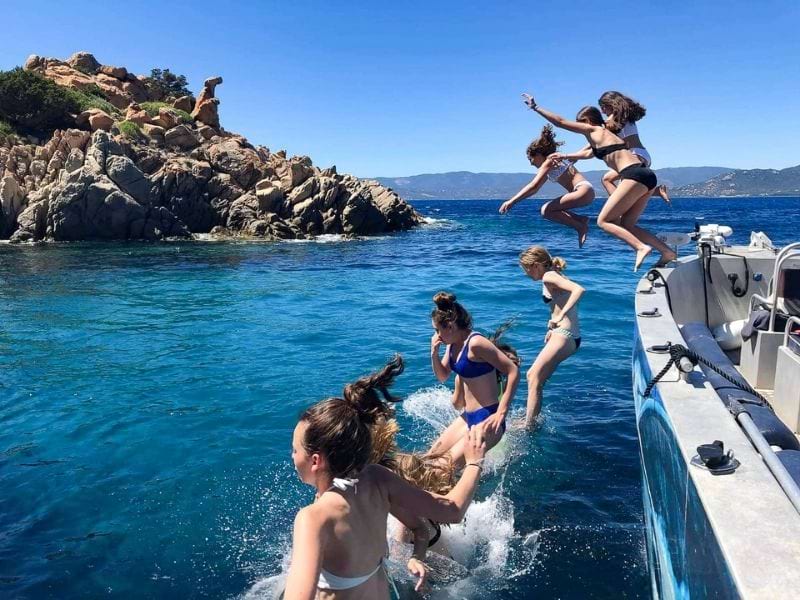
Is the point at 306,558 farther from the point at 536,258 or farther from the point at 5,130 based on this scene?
the point at 5,130

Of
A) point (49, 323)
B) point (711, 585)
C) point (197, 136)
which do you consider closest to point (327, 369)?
point (49, 323)

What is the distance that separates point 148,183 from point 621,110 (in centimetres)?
3848

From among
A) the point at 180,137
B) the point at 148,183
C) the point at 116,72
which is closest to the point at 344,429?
the point at 148,183

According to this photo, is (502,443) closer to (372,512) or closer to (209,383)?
(372,512)

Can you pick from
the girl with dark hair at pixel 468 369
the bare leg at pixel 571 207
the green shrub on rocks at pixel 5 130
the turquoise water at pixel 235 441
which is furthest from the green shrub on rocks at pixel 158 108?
the girl with dark hair at pixel 468 369

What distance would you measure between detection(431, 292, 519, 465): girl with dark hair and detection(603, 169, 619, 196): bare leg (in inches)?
129

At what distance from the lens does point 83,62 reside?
2475 inches

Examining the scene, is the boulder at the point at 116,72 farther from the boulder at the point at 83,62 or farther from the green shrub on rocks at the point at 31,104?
the green shrub on rocks at the point at 31,104

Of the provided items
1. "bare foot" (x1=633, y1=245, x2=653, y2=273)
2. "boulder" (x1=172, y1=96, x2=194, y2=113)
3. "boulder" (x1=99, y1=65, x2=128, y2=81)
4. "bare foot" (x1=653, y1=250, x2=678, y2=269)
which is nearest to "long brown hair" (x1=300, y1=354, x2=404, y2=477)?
"bare foot" (x1=633, y1=245, x2=653, y2=273)

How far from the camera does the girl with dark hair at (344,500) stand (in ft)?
8.54

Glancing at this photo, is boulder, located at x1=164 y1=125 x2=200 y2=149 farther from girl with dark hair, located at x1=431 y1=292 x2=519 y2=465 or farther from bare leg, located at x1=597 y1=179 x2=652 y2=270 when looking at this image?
girl with dark hair, located at x1=431 y1=292 x2=519 y2=465

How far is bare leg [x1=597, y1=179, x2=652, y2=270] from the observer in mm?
7070

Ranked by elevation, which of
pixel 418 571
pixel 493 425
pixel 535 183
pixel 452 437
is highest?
pixel 535 183

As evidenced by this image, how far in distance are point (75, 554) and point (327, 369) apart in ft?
19.1
